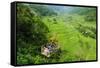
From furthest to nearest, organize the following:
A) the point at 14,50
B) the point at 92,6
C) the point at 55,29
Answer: the point at 92,6, the point at 55,29, the point at 14,50

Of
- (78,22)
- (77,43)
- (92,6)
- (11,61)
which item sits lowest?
(11,61)

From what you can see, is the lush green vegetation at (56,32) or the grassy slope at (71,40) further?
the grassy slope at (71,40)

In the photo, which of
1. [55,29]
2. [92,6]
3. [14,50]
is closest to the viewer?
[14,50]

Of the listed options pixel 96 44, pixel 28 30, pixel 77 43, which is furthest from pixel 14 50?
pixel 96 44

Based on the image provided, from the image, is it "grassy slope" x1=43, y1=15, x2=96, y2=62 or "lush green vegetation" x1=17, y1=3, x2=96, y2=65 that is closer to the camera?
"lush green vegetation" x1=17, y1=3, x2=96, y2=65
